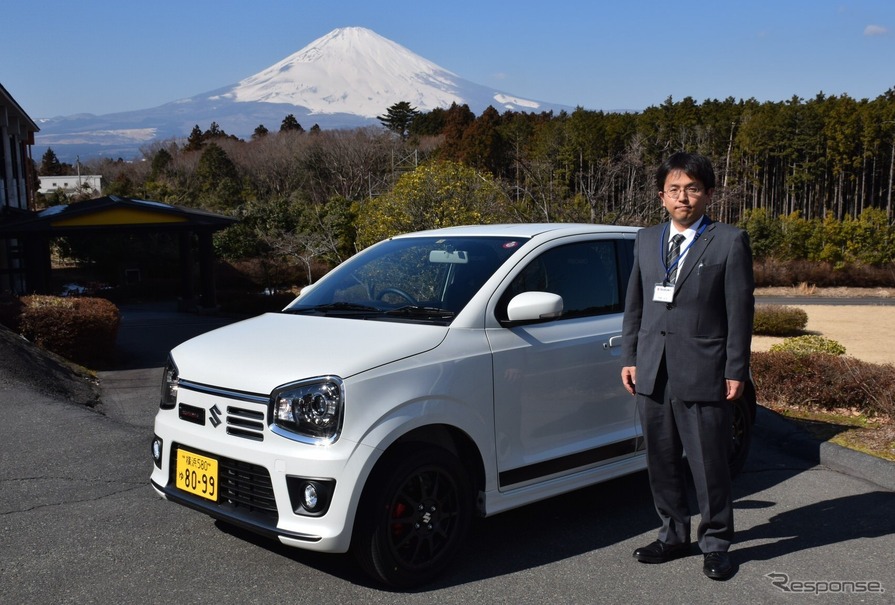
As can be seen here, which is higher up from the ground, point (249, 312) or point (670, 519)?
point (670, 519)

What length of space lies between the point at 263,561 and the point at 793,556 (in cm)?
276

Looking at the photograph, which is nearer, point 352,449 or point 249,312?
point 352,449

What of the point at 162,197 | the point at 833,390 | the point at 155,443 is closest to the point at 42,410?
the point at 155,443

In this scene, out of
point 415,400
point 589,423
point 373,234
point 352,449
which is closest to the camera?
point 352,449

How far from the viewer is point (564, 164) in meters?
62.9

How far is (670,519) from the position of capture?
432 cm

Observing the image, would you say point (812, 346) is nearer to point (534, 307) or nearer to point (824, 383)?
point (824, 383)

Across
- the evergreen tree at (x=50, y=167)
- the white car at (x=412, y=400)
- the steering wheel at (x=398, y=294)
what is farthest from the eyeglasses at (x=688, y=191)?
the evergreen tree at (x=50, y=167)

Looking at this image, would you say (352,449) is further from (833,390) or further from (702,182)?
(833,390)

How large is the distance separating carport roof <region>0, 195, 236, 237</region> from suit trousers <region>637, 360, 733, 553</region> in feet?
60.6

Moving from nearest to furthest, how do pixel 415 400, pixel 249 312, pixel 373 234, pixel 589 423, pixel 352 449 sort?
pixel 352 449 < pixel 415 400 < pixel 589 423 < pixel 373 234 < pixel 249 312

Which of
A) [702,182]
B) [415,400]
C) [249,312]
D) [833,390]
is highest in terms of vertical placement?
[702,182]

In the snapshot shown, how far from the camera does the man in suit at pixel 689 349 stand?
3961mm
